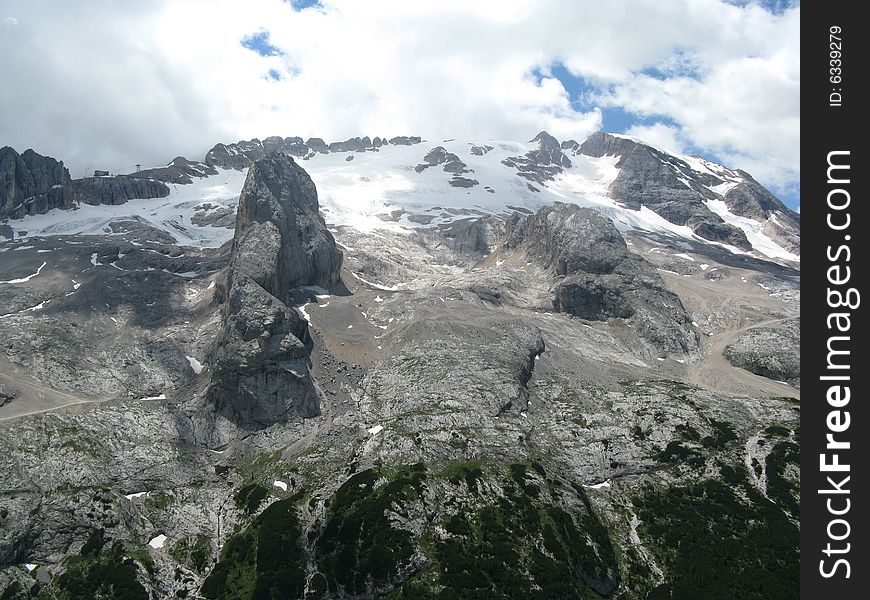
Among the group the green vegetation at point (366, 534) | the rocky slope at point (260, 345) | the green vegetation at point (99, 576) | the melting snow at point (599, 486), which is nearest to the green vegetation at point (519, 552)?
the melting snow at point (599, 486)

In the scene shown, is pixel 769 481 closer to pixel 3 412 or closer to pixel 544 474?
pixel 544 474

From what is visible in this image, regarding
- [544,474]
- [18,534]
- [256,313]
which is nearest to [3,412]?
[18,534]

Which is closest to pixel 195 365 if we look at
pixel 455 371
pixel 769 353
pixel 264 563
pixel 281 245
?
pixel 281 245

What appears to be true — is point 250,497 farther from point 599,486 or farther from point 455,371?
point 599,486

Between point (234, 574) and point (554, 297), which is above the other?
point (554, 297)

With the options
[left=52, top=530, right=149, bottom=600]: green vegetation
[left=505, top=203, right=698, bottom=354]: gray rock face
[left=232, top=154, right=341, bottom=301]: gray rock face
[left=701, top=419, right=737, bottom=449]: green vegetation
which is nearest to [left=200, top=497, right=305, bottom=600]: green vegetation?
[left=52, top=530, right=149, bottom=600]: green vegetation
